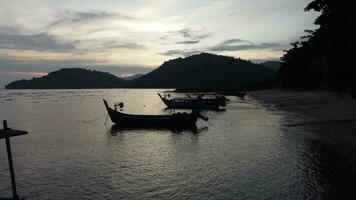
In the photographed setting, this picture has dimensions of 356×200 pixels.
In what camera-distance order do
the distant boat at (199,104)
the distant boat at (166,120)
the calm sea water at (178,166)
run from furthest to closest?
1. the distant boat at (199,104)
2. the distant boat at (166,120)
3. the calm sea water at (178,166)

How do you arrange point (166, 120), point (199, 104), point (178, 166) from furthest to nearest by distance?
point (199, 104) → point (166, 120) → point (178, 166)

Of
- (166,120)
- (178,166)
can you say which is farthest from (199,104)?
(178,166)

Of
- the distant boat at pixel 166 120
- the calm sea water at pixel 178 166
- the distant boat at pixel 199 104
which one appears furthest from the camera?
the distant boat at pixel 199 104

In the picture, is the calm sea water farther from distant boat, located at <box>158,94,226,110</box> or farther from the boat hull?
distant boat, located at <box>158,94,226,110</box>

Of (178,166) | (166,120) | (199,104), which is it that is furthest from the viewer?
(199,104)

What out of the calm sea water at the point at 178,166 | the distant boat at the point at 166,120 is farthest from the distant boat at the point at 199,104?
the calm sea water at the point at 178,166

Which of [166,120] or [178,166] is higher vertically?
[166,120]

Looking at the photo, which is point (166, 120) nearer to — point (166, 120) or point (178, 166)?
point (166, 120)

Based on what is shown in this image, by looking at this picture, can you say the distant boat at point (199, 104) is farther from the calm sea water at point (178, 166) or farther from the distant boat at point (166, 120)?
the calm sea water at point (178, 166)

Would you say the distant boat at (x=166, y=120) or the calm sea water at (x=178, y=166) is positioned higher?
the distant boat at (x=166, y=120)

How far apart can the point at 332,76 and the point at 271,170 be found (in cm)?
1480

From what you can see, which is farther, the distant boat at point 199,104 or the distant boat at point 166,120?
the distant boat at point 199,104

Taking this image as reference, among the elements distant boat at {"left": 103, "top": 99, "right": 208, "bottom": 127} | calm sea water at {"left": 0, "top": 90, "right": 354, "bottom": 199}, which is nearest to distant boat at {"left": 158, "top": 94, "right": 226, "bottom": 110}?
distant boat at {"left": 103, "top": 99, "right": 208, "bottom": 127}

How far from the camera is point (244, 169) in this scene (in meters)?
23.1
